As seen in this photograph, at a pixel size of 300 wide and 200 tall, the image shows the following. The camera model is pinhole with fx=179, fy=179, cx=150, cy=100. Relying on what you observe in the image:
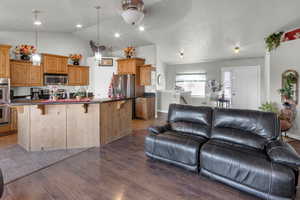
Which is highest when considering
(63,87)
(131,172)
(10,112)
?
(63,87)

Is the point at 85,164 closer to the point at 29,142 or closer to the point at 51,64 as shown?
the point at 29,142

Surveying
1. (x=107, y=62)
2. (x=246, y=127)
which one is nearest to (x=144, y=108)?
(x=107, y=62)

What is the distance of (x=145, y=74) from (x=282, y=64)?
436 centimetres

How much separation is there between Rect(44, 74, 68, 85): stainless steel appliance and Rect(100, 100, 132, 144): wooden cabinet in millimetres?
2948

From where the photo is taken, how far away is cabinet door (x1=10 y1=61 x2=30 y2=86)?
4947 millimetres

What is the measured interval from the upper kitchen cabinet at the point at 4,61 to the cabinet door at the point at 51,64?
3.90ft

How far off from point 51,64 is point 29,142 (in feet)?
10.6

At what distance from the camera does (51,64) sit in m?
5.91

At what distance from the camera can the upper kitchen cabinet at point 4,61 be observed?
4520mm

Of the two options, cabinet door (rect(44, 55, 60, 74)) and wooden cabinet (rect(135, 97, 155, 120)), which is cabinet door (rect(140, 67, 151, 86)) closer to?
wooden cabinet (rect(135, 97, 155, 120))

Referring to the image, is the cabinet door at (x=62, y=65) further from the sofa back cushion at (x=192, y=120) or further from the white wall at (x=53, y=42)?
the sofa back cushion at (x=192, y=120)

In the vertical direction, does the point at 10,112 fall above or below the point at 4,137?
above

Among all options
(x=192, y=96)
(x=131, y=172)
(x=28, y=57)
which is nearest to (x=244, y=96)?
(x=192, y=96)

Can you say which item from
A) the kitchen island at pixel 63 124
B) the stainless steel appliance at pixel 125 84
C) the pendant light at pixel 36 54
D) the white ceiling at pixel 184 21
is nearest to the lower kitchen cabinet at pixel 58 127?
the kitchen island at pixel 63 124
